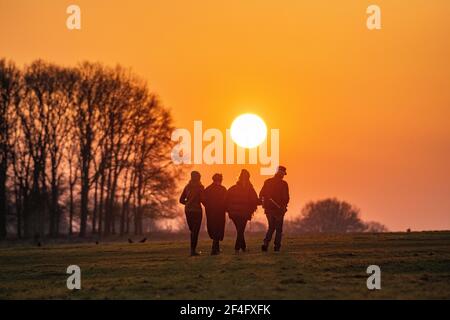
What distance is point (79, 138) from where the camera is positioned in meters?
72.3

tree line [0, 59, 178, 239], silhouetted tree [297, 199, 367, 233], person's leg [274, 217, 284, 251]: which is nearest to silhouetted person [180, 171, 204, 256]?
person's leg [274, 217, 284, 251]

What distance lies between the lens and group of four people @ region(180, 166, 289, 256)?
29.8 metres

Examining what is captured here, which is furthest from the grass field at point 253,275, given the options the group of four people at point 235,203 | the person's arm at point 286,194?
the person's arm at point 286,194

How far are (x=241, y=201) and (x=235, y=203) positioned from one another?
0.20 m

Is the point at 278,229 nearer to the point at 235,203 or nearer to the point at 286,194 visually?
the point at 286,194

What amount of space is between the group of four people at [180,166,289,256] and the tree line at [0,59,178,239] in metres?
42.2

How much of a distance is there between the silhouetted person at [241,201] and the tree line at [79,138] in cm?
4217

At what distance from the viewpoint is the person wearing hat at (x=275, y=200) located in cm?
2980

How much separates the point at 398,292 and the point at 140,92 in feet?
190

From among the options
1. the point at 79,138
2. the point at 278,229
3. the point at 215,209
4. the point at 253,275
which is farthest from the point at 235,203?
the point at 79,138

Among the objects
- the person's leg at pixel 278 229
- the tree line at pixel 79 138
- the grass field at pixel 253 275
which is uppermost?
the tree line at pixel 79 138

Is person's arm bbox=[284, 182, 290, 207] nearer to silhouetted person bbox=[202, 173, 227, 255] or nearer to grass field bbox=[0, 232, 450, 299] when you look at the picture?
grass field bbox=[0, 232, 450, 299]

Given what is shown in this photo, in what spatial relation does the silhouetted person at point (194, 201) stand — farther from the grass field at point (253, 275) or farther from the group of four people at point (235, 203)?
the grass field at point (253, 275)
